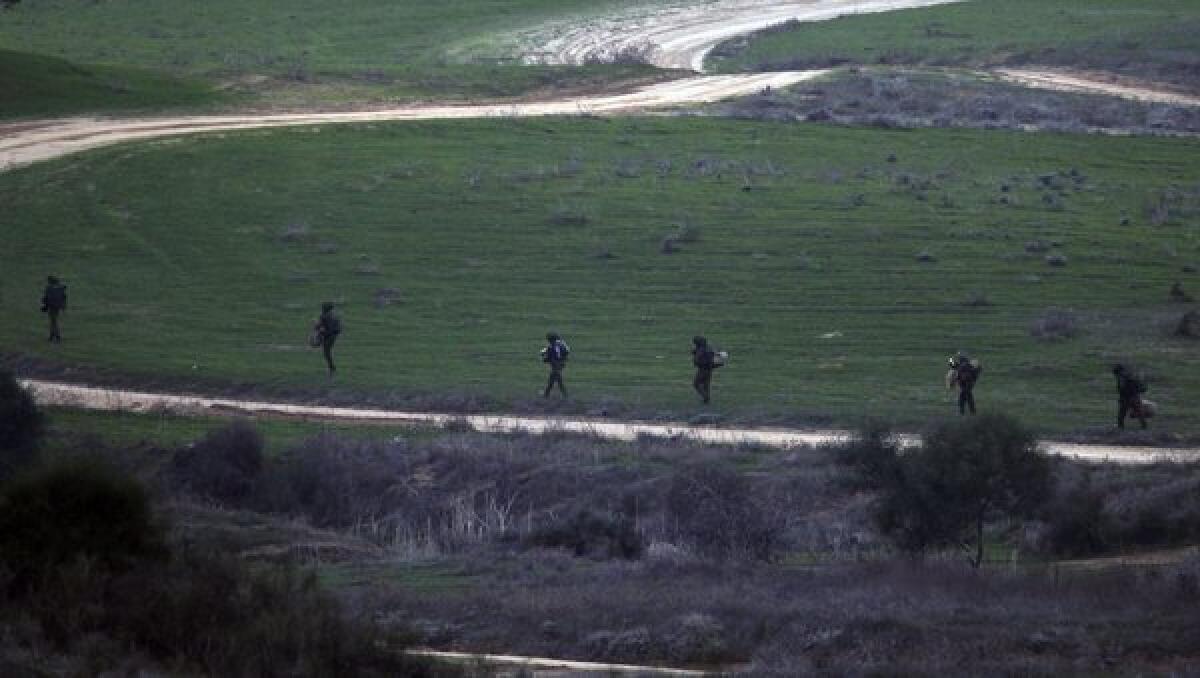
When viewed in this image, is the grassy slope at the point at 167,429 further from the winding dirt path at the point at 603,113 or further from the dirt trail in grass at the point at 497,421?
the winding dirt path at the point at 603,113

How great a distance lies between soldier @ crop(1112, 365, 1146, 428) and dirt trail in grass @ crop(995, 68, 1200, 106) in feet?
158

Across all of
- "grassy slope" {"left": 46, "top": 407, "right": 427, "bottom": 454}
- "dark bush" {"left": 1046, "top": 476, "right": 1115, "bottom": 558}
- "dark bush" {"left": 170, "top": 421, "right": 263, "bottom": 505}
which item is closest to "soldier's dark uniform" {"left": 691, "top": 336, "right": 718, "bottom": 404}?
"grassy slope" {"left": 46, "top": 407, "right": 427, "bottom": 454}

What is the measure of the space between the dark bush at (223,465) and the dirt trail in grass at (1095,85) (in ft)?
183

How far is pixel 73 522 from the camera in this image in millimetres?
17141

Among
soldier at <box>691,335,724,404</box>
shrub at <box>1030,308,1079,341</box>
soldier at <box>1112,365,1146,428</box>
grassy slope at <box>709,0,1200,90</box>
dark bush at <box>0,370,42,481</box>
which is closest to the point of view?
dark bush at <box>0,370,42,481</box>

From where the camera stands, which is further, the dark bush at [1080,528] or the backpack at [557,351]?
the backpack at [557,351]

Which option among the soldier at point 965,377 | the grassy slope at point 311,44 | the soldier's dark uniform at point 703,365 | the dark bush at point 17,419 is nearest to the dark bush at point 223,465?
the dark bush at point 17,419

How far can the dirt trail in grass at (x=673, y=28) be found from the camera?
92.4m

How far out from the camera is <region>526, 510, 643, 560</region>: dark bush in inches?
998

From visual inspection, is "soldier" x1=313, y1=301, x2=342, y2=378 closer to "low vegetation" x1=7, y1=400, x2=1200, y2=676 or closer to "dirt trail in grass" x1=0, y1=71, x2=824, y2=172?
"low vegetation" x1=7, y1=400, x2=1200, y2=676

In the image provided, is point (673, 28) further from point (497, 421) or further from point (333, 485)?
point (333, 485)

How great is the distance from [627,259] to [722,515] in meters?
24.3

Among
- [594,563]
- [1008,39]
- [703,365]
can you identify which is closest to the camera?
[594,563]

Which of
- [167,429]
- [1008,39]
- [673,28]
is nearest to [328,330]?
[167,429]
